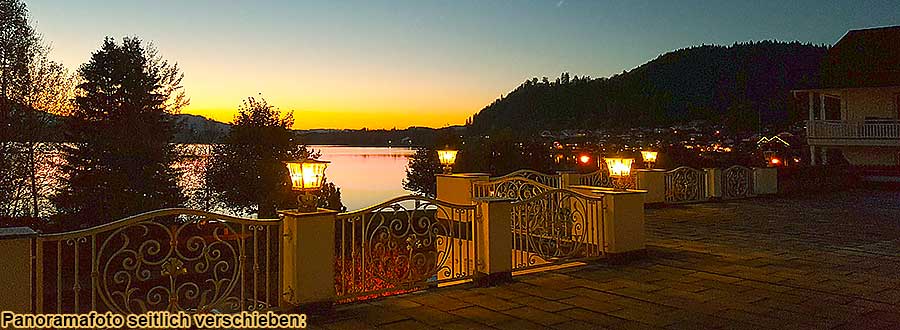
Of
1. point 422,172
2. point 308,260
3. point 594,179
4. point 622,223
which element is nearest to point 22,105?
point 594,179

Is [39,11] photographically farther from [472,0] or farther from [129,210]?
[472,0]

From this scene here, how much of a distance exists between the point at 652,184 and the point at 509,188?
5.16 metres

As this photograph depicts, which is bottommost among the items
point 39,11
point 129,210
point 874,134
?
point 129,210

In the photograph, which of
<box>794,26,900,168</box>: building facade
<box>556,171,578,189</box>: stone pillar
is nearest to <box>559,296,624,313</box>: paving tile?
<box>556,171,578,189</box>: stone pillar

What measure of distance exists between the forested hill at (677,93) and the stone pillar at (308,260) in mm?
51485

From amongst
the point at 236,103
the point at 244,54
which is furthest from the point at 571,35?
the point at 236,103

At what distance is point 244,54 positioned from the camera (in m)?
28.3

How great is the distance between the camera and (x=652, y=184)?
14.4 metres

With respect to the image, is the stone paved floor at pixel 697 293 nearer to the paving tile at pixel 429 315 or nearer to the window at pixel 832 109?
the paving tile at pixel 429 315

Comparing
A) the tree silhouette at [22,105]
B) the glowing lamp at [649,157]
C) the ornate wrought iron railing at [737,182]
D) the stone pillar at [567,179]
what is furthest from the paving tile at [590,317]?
the tree silhouette at [22,105]

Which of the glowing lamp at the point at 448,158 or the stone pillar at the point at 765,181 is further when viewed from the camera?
the stone pillar at the point at 765,181

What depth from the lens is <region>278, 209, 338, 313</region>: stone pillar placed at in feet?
16.9

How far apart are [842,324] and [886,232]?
694 cm

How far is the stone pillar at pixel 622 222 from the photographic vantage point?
7613mm
